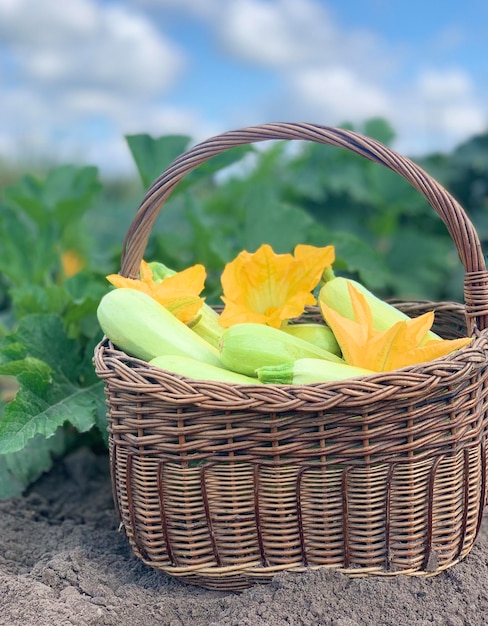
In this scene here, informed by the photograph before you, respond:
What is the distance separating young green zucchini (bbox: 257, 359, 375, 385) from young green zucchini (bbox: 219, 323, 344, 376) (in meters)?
0.07

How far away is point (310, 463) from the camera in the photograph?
161 centimetres

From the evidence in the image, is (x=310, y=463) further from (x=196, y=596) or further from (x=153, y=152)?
(x=153, y=152)

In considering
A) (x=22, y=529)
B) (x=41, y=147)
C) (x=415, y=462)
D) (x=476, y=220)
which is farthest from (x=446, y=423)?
(x=41, y=147)

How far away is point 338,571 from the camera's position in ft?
5.60

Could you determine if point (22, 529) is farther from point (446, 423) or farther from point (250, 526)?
point (446, 423)

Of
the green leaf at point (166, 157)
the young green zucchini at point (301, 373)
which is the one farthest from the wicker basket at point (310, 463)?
the green leaf at point (166, 157)

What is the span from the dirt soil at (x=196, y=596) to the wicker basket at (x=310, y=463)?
4 centimetres

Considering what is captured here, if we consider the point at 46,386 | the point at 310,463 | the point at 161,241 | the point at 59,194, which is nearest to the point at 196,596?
the point at 310,463

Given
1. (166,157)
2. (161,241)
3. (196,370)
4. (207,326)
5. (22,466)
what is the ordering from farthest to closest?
(161,241)
(166,157)
(22,466)
(207,326)
(196,370)

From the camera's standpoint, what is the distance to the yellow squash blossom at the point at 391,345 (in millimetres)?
1731

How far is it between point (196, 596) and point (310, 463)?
0.46 metres

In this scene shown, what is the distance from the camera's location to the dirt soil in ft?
5.35

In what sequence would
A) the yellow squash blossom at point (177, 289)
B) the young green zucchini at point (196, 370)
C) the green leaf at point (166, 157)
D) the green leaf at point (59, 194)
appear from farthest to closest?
1. the green leaf at point (59, 194)
2. the green leaf at point (166, 157)
3. the yellow squash blossom at point (177, 289)
4. the young green zucchini at point (196, 370)

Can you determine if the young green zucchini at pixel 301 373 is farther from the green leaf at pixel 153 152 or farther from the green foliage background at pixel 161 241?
the green leaf at pixel 153 152
